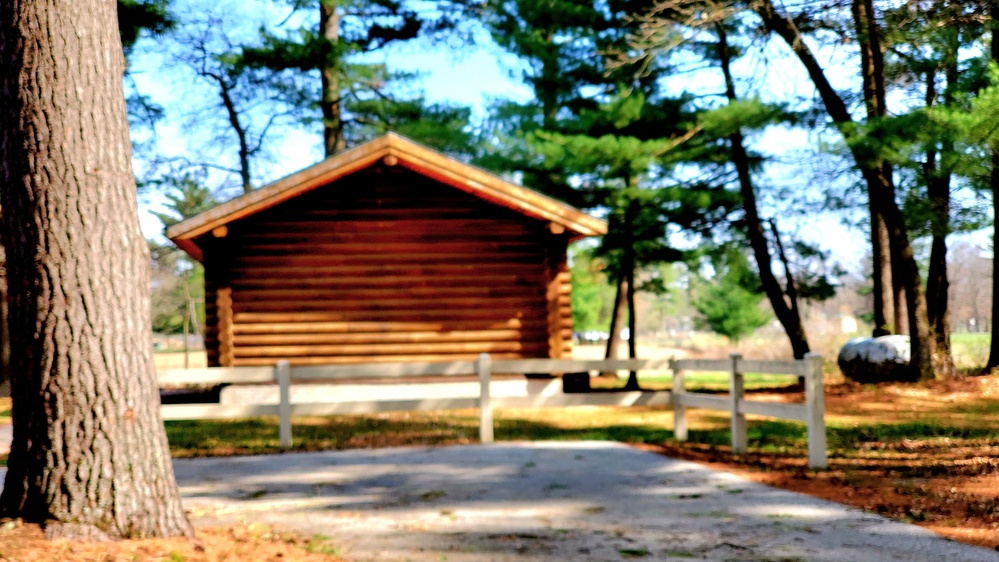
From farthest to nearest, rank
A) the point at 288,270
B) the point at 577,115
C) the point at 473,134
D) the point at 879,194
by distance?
1. the point at 473,134
2. the point at 577,115
3. the point at 879,194
4. the point at 288,270

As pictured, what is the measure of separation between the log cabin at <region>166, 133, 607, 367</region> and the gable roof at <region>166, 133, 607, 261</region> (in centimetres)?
37

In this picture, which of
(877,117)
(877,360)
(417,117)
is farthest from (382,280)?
(417,117)

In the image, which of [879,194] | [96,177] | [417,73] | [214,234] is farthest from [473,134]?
[96,177]

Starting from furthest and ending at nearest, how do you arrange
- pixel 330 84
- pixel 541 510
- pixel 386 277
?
pixel 330 84, pixel 386 277, pixel 541 510

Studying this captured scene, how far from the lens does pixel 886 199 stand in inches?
792

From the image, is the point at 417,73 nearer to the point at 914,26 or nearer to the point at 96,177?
the point at 914,26

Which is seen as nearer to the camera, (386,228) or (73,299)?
(73,299)

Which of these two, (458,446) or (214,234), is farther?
(214,234)

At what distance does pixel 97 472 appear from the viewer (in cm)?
545

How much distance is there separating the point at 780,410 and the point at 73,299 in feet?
22.5

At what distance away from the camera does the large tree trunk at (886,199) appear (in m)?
18.8

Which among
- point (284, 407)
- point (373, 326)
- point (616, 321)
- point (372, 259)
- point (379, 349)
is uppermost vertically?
point (372, 259)

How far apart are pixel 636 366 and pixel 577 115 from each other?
1425 cm

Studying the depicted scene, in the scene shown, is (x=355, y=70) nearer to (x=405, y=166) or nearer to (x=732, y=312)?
(x=405, y=166)
